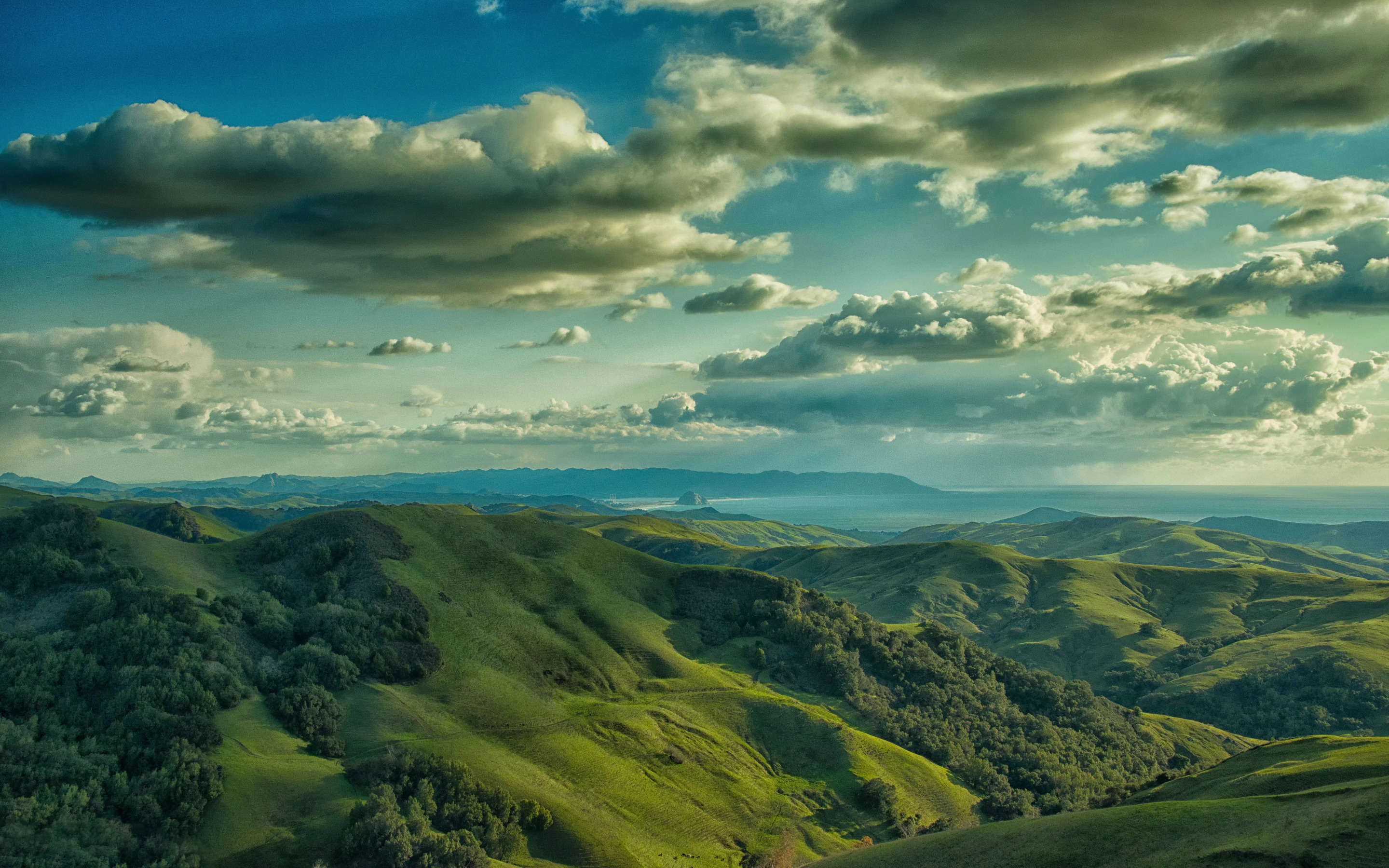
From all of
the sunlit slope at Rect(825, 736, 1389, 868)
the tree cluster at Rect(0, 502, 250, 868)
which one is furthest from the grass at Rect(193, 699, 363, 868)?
the sunlit slope at Rect(825, 736, 1389, 868)

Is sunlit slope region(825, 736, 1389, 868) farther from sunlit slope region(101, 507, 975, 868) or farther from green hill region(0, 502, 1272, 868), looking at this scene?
sunlit slope region(101, 507, 975, 868)

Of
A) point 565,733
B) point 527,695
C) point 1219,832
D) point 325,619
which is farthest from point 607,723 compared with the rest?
point 1219,832

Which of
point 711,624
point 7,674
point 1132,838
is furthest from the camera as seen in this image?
A: point 711,624

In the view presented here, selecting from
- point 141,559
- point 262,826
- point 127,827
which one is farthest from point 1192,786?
point 141,559

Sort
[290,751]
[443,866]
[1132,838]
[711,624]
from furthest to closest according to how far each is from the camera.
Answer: [711,624]
[290,751]
[443,866]
[1132,838]

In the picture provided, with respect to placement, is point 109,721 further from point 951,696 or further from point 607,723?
point 951,696

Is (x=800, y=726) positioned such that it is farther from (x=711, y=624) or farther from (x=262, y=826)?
(x=262, y=826)
